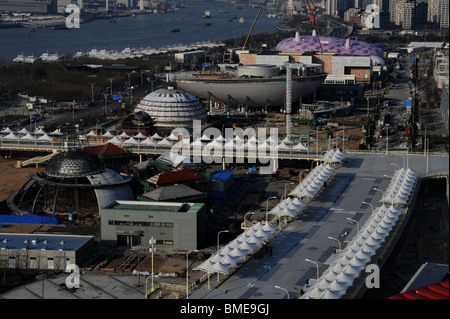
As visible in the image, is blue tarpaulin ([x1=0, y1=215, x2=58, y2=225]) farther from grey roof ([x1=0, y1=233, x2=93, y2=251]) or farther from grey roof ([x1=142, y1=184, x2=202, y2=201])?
grey roof ([x1=142, y1=184, x2=202, y2=201])

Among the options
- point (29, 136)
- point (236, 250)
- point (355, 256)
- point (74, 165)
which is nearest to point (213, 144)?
point (74, 165)

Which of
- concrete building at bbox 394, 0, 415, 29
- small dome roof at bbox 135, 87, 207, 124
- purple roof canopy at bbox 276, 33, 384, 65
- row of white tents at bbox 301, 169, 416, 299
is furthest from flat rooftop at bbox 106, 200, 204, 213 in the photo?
concrete building at bbox 394, 0, 415, 29

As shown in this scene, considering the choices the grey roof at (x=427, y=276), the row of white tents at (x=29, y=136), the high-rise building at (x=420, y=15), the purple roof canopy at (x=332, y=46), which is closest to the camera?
the grey roof at (x=427, y=276)

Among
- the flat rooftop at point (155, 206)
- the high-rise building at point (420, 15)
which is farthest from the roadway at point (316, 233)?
the high-rise building at point (420, 15)

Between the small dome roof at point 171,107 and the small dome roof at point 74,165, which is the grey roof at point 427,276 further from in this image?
the small dome roof at point 171,107

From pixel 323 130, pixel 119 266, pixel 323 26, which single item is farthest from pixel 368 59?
pixel 323 26
